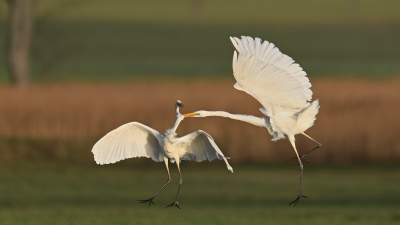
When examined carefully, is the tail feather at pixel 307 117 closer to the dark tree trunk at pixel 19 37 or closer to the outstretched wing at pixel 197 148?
the outstretched wing at pixel 197 148

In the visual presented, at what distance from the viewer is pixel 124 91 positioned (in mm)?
24828

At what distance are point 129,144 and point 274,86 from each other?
42.9 inches

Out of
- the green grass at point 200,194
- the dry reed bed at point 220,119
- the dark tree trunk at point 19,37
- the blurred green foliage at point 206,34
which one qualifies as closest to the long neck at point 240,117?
the green grass at point 200,194

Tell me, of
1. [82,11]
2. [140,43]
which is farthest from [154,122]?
[82,11]

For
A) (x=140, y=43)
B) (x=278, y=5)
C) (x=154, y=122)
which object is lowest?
(x=154, y=122)

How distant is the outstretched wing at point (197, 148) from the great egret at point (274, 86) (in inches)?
16.1

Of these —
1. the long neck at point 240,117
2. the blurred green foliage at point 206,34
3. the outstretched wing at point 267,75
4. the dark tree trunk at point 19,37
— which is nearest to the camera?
the long neck at point 240,117

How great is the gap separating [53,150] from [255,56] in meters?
15.4

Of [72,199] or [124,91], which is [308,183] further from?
[124,91]

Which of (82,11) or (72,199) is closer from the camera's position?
(72,199)

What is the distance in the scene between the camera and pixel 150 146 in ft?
20.6

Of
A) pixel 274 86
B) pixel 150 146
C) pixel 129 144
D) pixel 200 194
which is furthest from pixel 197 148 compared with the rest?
pixel 200 194

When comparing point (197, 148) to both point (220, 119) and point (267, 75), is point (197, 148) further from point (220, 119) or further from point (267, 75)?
point (220, 119)

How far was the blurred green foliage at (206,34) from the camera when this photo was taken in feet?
183
